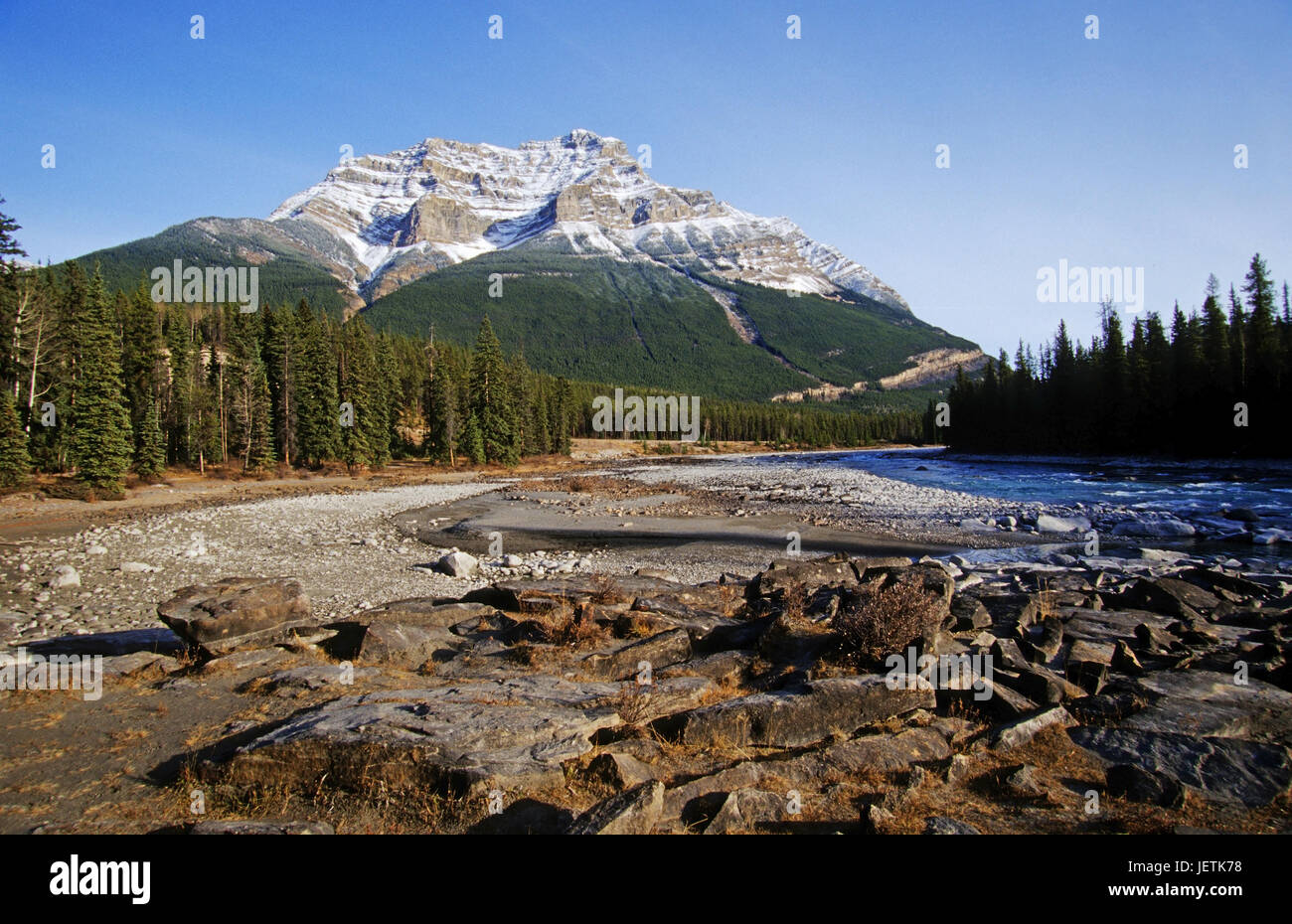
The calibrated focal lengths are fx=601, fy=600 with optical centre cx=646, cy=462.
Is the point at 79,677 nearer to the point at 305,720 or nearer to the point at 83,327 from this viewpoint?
the point at 305,720

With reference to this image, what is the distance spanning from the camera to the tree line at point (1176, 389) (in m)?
57.9

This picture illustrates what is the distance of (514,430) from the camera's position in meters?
75.2

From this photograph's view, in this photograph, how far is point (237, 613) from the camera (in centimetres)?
1035

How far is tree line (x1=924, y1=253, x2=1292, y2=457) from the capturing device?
190 feet

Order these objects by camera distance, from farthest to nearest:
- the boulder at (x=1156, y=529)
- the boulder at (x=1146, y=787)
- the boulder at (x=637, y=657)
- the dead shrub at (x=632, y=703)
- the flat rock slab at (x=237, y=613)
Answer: the boulder at (x=1156, y=529) < the flat rock slab at (x=237, y=613) < the boulder at (x=637, y=657) < the dead shrub at (x=632, y=703) < the boulder at (x=1146, y=787)

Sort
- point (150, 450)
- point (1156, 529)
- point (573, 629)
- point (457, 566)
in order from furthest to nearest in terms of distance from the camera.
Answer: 1. point (150, 450)
2. point (1156, 529)
3. point (457, 566)
4. point (573, 629)

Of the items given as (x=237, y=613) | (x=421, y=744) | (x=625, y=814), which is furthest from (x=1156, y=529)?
(x=237, y=613)

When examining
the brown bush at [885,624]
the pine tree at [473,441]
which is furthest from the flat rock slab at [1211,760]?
the pine tree at [473,441]

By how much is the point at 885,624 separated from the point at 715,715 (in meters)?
3.32

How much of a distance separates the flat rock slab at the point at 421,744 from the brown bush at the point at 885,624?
3.90 m

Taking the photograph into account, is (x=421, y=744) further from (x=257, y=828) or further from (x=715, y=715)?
(x=715, y=715)

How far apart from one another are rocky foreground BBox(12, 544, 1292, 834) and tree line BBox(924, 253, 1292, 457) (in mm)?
64737

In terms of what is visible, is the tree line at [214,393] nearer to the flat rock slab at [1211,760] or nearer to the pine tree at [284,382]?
the pine tree at [284,382]
